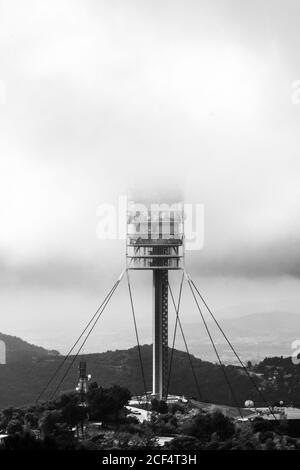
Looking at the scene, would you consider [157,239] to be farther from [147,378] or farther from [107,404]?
[147,378]

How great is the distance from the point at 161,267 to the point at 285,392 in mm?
78114

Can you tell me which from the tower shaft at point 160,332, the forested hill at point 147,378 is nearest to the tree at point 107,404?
the tower shaft at point 160,332

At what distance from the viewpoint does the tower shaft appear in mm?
91312

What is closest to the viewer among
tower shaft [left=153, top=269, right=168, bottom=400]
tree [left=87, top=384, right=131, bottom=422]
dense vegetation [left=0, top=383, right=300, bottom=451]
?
dense vegetation [left=0, top=383, right=300, bottom=451]

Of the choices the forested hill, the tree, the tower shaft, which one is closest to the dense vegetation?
the tree

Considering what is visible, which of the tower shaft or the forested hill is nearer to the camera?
the tower shaft

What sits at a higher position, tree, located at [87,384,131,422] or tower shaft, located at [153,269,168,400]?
tower shaft, located at [153,269,168,400]

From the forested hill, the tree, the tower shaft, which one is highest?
the tower shaft

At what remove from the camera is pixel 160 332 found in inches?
3620

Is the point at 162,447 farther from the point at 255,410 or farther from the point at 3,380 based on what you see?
the point at 3,380

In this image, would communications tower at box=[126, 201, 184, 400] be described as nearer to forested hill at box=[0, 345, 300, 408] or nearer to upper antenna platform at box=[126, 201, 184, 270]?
upper antenna platform at box=[126, 201, 184, 270]

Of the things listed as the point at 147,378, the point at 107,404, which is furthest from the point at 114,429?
the point at 147,378

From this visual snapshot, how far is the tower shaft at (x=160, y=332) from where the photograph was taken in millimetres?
91312

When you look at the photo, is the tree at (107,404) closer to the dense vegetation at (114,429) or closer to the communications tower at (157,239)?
the dense vegetation at (114,429)
